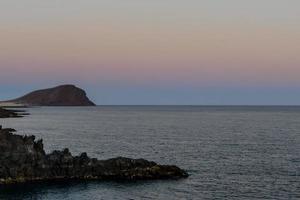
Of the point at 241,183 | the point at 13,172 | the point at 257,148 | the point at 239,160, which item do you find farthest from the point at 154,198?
the point at 257,148

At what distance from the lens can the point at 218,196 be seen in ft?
238

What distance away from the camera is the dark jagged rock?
84.8 meters

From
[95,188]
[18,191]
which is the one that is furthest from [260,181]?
[18,191]

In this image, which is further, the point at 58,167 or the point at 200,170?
the point at 200,170

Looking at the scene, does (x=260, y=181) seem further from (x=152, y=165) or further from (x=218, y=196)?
(x=152, y=165)

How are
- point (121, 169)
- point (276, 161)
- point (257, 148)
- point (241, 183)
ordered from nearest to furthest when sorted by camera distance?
point (241, 183)
point (121, 169)
point (276, 161)
point (257, 148)

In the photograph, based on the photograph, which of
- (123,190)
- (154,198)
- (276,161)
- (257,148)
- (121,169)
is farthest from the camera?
(257,148)

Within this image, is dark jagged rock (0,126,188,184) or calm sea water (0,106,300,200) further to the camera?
dark jagged rock (0,126,188,184)

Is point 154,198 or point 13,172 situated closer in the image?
point 154,198

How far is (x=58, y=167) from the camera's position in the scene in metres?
87.6

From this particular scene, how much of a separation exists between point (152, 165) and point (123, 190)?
15.6 meters

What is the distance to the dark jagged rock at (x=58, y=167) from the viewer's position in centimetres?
8481

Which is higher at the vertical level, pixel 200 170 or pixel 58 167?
pixel 58 167

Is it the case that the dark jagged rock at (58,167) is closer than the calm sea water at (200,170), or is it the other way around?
the calm sea water at (200,170)
